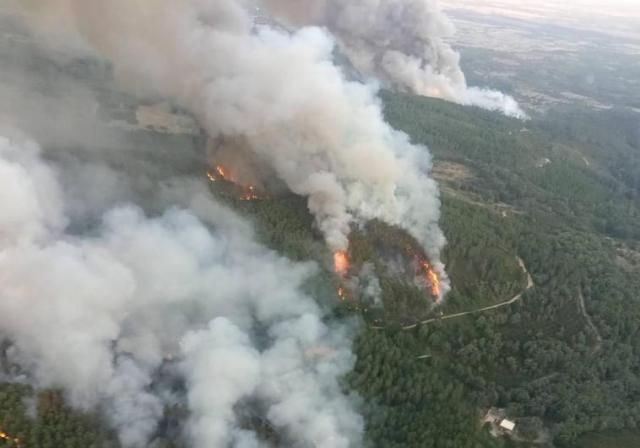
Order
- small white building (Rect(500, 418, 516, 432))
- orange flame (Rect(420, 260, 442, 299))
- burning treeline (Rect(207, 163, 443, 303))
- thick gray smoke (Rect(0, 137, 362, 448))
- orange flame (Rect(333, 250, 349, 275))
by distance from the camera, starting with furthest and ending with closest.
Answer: orange flame (Rect(420, 260, 442, 299)) < orange flame (Rect(333, 250, 349, 275)) < burning treeline (Rect(207, 163, 443, 303)) < small white building (Rect(500, 418, 516, 432)) < thick gray smoke (Rect(0, 137, 362, 448))

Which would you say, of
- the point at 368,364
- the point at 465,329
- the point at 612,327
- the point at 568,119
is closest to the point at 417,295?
the point at 465,329

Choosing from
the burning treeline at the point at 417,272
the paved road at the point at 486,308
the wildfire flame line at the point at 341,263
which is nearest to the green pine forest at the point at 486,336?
the paved road at the point at 486,308

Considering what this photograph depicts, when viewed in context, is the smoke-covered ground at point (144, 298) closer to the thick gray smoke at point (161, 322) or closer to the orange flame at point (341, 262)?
the thick gray smoke at point (161, 322)

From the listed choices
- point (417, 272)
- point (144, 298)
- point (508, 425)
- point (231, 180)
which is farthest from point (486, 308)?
point (144, 298)

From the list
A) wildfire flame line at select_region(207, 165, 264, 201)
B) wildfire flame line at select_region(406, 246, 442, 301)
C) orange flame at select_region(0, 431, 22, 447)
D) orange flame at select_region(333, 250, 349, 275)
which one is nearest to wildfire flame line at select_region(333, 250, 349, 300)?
orange flame at select_region(333, 250, 349, 275)

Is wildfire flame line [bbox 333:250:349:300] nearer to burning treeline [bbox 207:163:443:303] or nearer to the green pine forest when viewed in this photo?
burning treeline [bbox 207:163:443:303]

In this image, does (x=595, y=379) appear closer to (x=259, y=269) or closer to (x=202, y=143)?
(x=259, y=269)
